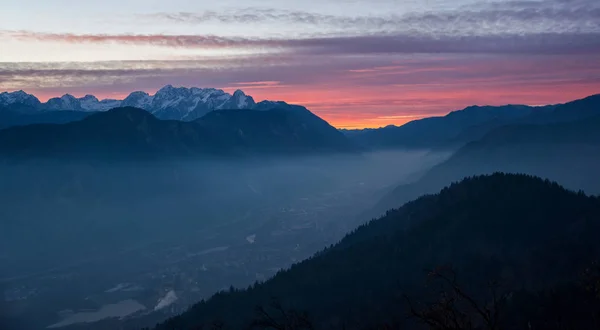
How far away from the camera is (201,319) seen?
16012cm

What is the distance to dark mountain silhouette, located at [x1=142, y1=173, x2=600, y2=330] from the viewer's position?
132075 mm

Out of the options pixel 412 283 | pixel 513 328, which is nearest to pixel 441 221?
pixel 412 283

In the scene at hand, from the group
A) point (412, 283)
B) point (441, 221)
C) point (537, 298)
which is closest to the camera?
point (537, 298)

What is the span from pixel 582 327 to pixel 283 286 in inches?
4267

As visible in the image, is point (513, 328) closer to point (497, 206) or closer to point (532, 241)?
point (532, 241)

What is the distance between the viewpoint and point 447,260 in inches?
6186

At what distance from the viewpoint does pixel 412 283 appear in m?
149

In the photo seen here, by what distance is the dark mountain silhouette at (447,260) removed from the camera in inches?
5200

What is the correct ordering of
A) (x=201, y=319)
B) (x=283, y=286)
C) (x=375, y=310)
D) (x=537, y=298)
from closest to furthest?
(x=537, y=298), (x=375, y=310), (x=201, y=319), (x=283, y=286)

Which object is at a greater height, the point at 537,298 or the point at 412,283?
the point at 537,298

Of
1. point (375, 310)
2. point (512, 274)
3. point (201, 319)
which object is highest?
point (512, 274)

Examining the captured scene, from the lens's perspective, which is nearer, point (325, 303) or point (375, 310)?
point (375, 310)

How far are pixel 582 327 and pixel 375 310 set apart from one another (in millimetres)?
60785

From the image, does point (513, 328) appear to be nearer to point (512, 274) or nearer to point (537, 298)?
point (537, 298)
